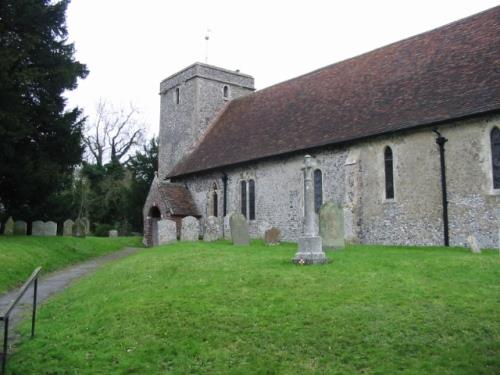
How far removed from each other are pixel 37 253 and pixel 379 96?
44.1 feet

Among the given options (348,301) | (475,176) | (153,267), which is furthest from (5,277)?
(475,176)

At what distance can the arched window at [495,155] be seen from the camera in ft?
49.1

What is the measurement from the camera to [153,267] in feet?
41.2

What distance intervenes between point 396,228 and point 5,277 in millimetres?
12006

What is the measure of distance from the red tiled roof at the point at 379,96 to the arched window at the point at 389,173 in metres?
0.90

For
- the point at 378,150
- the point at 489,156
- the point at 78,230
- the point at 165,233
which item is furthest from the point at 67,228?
the point at 489,156

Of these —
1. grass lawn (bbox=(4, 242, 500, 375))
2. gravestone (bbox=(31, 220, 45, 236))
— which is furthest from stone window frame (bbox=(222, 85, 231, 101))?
grass lawn (bbox=(4, 242, 500, 375))

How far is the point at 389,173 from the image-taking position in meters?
17.8

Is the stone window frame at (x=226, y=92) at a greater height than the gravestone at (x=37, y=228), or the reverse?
the stone window frame at (x=226, y=92)

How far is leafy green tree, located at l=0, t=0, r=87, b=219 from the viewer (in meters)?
18.2

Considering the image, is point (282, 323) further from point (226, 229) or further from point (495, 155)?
point (226, 229)

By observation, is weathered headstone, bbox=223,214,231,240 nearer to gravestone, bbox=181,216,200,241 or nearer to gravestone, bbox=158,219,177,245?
gravestone, bbox=181,216,200,241

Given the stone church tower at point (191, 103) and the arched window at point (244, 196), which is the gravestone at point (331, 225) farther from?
the stone church tower at point (191, 103)

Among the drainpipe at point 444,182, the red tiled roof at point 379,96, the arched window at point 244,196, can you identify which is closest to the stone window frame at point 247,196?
the arched window at point 244,196
